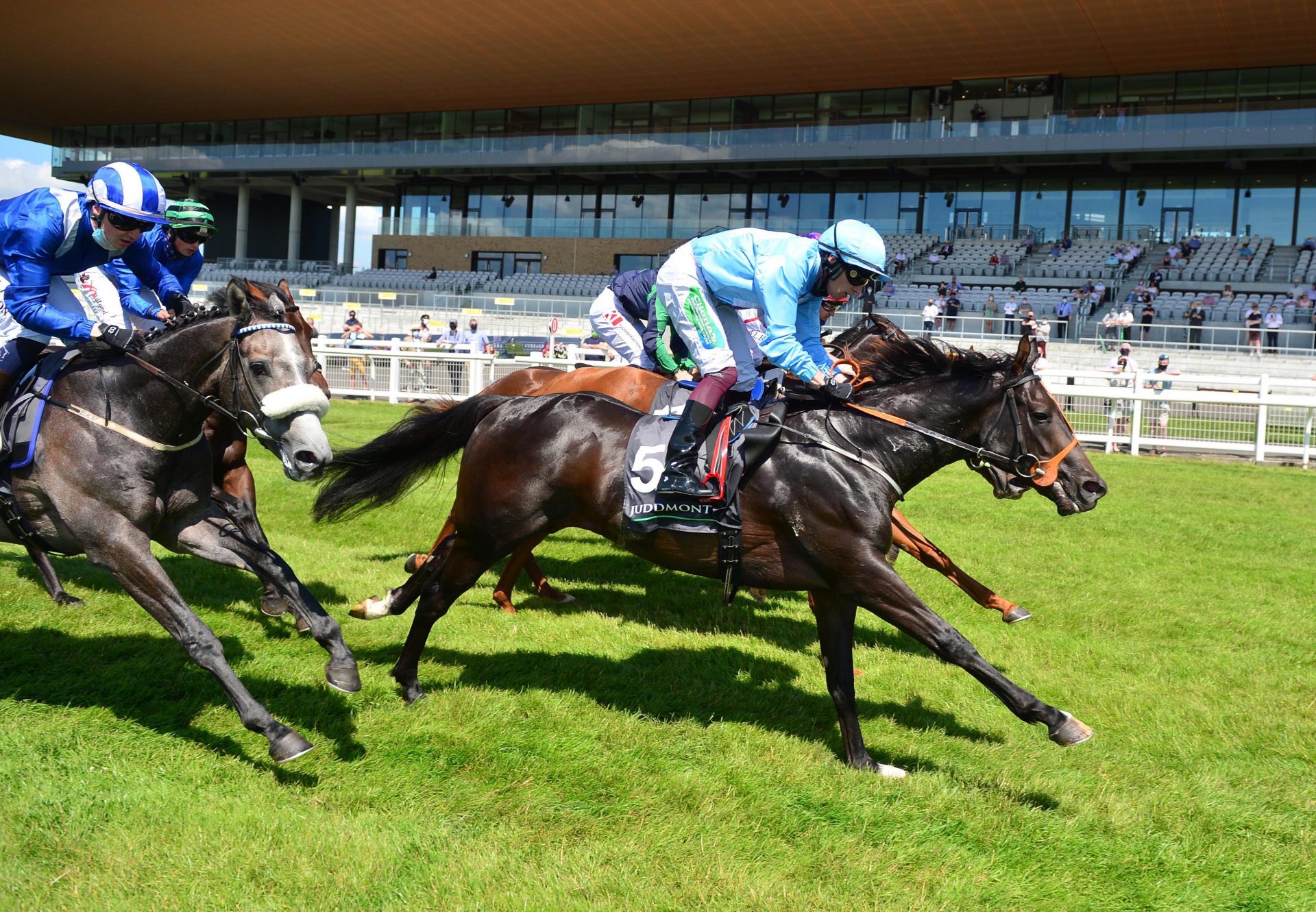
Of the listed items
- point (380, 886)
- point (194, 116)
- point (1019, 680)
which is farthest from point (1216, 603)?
point (194, 116)

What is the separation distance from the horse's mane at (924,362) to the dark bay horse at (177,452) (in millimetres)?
2405

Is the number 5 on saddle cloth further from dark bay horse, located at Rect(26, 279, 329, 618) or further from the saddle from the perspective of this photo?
the saddle

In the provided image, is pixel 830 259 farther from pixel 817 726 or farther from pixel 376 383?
pixel 376 383

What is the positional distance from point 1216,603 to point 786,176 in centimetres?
3505

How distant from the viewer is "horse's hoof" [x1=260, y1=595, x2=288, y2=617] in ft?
17.9

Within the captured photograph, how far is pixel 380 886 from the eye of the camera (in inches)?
114

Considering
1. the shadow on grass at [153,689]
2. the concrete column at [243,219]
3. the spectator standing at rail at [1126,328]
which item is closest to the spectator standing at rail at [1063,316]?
the spectator standing at rail at [1126,328]

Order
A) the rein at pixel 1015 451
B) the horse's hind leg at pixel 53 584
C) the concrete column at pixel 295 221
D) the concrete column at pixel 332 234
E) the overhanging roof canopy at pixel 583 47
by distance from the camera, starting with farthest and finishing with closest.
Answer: the concrete column at pixel 332 234 → the concrete column at pixel 295 221 → the overhanging roof canopy at pixel 583 47 → the horse's hind leg at pixel 53 584 → the rein at pixel 1015 451

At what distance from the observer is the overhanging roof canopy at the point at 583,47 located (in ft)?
102

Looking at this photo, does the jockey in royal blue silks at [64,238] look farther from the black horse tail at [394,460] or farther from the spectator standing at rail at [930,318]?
the spectator standing at rail at [930,318]

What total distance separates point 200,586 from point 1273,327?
24005mm

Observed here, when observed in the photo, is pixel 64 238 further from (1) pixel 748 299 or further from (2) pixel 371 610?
(1) pixel 748 299

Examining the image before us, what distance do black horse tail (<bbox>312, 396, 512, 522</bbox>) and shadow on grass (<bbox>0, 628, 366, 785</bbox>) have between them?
87 cm

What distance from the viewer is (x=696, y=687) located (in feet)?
15.8
